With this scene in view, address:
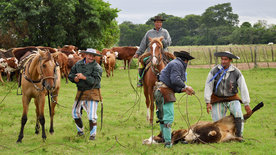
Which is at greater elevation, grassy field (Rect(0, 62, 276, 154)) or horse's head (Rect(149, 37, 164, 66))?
horse's head (Rect(149, 37, 164, 66))

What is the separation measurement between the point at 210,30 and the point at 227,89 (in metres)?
108

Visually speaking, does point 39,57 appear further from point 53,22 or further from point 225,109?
point 53,22

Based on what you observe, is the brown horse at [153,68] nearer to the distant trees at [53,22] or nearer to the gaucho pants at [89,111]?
the gaucho pants at [89,111]

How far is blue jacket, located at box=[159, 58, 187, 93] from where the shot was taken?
637cm

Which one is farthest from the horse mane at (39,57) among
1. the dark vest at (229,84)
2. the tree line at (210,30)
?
the tree line at (210,30)

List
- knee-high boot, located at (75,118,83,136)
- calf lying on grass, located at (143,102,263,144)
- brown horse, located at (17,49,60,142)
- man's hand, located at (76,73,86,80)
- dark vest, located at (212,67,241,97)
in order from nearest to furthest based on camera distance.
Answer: calf lying on grass, located at (143,102,263,144) → brown horse, located at (17,49,60,142) → dark vest, located at (212,67,241,97) → man's hand, located at (76,73,86,80) → knee-high boot, located at (75,118,83,136)

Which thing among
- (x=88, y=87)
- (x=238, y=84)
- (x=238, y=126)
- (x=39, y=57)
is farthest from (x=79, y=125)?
(x=238, y=84)

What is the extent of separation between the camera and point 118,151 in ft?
22.1

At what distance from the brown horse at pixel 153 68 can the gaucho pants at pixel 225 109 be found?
88.0 inches

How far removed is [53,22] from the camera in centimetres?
2827

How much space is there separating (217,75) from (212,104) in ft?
2.34

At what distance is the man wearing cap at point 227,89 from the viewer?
23.5 feet

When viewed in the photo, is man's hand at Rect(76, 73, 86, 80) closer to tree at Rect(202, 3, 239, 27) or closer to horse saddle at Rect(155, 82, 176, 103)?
horse saddle at Rect(155, 82, 176, 103)

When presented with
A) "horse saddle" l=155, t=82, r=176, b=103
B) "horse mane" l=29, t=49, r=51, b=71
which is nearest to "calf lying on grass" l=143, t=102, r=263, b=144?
"horse saddle" l=155, t=82, r=176, b=103
